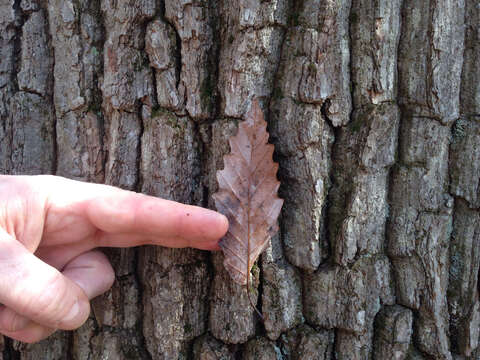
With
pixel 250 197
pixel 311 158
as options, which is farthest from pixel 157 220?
pixel 311 158

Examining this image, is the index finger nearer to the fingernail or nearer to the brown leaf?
the brown leaf

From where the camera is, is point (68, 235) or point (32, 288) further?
point (68, 235)

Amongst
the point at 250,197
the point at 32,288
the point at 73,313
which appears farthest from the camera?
the point at 250,197

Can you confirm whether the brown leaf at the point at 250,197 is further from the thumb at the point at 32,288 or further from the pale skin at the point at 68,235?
the thumb at the point at 32,288

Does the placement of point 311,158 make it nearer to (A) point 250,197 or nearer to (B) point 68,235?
Result: (A) point 250,197

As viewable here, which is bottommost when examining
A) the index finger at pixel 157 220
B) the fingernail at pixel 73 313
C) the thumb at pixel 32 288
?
the fingernail at pixel 73 313

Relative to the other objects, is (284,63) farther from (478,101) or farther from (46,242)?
(46,242)

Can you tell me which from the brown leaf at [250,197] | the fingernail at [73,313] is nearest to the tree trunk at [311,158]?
the brown leaf at [250,197]
